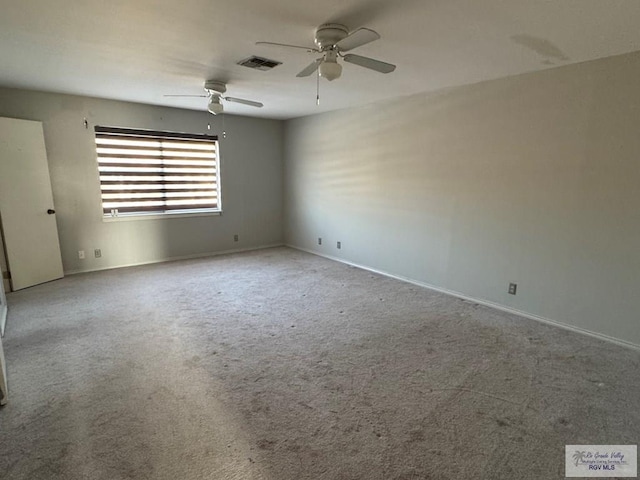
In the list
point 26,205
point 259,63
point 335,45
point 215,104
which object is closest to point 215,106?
point 215,104

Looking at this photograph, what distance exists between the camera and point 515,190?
3.34m

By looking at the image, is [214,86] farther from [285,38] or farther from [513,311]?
[513,311]

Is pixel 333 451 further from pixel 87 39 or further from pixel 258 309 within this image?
pixel 87 39

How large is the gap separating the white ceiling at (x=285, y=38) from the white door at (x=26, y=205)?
0.65 meters

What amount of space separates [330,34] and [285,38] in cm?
40

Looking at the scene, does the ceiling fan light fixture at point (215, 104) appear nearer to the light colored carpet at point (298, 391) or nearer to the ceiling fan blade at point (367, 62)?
the ceiling fan blade at point (367, 62)

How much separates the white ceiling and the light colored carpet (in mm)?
2354

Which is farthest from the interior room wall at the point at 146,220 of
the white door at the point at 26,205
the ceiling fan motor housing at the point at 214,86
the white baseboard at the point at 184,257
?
the ceiling fan motor housing at the point at 214,86

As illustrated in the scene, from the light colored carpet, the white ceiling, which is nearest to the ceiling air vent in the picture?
the white ceiling

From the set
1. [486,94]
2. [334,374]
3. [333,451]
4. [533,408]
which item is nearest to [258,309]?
[334,374]

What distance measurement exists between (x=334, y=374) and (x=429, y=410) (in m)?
0.67

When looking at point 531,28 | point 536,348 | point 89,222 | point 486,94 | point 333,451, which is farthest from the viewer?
point 89,222

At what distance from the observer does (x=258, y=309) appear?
3510 mm

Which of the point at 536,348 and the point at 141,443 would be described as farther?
the point at 536,348
